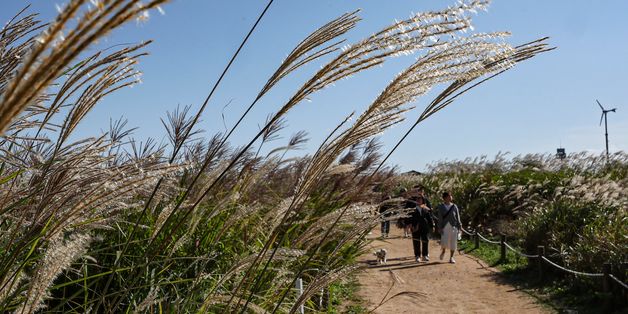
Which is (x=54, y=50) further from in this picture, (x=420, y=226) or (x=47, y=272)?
(x=420, y=226)

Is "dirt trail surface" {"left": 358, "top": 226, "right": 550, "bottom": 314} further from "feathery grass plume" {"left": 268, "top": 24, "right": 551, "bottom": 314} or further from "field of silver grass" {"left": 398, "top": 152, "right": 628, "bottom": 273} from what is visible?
"feathery grass plume" {"left": 268, "top": 24, "right": 551, "bottom": 314}

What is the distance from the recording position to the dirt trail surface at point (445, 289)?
961 centimetres

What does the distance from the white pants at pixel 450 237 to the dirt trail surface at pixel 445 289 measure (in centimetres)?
41

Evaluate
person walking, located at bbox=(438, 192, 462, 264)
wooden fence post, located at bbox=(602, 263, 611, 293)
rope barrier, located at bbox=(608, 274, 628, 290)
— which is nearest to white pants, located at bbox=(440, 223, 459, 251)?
person walking, located at bbox=(438, 192, 462, 264)

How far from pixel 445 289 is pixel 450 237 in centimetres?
291

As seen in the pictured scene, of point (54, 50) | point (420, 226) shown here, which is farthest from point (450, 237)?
point (54, 50)

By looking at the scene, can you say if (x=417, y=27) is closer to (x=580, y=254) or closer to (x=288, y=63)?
(x=288, y=63)

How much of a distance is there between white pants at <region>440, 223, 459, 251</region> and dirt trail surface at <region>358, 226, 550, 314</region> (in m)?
0.41

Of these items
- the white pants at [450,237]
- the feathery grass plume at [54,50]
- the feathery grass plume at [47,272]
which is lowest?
the feathery grass plume at [47,272]

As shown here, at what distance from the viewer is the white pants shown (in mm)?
13789

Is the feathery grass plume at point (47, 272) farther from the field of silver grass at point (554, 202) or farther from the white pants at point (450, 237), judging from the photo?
Answer: the white pants at point (450, 237)

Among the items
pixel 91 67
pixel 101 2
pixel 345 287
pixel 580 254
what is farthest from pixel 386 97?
pixel 580 254

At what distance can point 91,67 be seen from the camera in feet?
6.76

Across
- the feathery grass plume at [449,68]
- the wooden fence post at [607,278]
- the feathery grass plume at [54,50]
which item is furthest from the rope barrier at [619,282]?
the feathery grass plume at [54,50]
